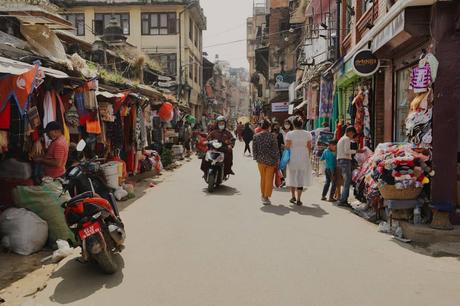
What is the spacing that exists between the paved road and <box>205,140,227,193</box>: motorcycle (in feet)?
9.58

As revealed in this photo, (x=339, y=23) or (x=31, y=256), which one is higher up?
(x=339, y=23)

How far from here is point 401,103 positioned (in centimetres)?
1030

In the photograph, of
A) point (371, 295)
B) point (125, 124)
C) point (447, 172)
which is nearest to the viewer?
point (371, 295)

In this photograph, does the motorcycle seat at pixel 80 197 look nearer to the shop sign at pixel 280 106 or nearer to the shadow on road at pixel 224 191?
the shadow on road at pixel 224 191

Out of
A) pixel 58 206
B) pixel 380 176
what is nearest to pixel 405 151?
pixel 380 176

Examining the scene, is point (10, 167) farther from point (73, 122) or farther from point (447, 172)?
point (447, 172)

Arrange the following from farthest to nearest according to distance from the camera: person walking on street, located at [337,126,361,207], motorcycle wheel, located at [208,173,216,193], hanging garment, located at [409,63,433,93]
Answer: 1. motorcycle wheel, located at [208,173,216,193]
2. person walking on street, located at [337,126,361,207]
3. hanging garment, located at [409,63,433,93]

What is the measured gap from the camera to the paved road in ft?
14.6

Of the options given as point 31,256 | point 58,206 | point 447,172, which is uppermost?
point 447,172

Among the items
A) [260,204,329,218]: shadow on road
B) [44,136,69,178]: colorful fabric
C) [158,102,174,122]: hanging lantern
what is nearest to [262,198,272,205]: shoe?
[260,204,329,218]: shadow on road

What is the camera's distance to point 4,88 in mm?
6051

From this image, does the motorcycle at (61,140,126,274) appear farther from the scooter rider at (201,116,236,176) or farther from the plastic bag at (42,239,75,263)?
the scooter rider at (201,116,236,176)

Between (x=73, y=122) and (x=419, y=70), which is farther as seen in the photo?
(x=73, y=122)

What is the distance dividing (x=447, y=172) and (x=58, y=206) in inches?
238
